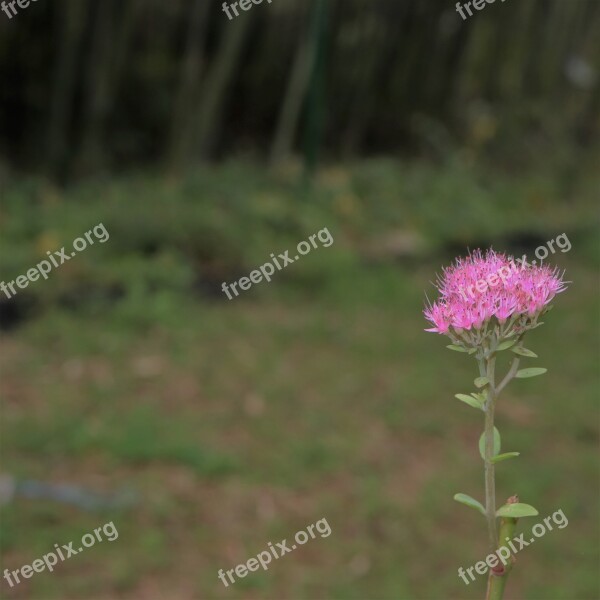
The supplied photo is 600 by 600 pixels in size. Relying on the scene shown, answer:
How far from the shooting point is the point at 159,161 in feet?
23.2

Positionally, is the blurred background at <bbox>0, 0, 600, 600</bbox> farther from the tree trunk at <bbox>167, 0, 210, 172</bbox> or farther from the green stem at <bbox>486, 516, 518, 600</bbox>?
the green stem at <bbox>486, 516, 518, 600</bbox>

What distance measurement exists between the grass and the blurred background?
1 cm

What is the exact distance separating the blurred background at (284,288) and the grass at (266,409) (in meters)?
0.01

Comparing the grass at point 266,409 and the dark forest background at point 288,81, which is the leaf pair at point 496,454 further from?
the dark forest background at point 288,81

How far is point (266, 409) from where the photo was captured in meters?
4.21

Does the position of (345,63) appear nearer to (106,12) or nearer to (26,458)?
(106,12)

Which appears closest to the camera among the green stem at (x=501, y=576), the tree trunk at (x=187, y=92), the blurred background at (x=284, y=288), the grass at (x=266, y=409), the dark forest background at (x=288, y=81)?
the green stem at (x=501, y=576)

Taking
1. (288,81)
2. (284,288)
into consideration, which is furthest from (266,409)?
(288,81)

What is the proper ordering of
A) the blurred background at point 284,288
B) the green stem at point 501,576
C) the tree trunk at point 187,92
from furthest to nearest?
the tree trunk at point 187,92, the blurred background at point 284,288, the green stem at point 501,576

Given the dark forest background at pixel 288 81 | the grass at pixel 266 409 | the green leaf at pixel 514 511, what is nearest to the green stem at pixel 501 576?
the green leaf at pixel 514 511

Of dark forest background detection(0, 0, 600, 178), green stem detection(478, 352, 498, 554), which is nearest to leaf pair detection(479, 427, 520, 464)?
green stem detection(478, 352, 498, 554)

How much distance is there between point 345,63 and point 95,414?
4495 millimetres

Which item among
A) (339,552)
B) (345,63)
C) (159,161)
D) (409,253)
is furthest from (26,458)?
(345,63)

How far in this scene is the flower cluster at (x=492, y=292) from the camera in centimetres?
64
